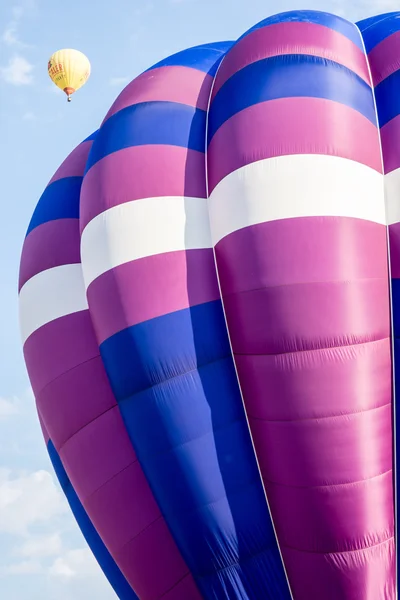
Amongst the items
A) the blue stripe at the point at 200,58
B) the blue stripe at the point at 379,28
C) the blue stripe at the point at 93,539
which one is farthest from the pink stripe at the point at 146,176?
the blue stripe at the point at 93,539

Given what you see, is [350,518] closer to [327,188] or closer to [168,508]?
[168,508]

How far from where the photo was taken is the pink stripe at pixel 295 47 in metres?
8.25

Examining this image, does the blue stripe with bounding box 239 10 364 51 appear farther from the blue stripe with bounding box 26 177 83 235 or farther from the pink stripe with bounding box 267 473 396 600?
the pink stripe with bounding box 267 473 396 600

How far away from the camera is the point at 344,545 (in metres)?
7.27

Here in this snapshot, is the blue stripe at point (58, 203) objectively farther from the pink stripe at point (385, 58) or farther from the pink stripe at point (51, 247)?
the pink stripe at point (385, 58)

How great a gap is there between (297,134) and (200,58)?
78.1 inches

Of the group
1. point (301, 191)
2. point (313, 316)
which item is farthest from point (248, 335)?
point (301, 191)

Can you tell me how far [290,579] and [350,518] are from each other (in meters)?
0.71

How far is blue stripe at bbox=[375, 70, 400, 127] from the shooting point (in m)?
7.98

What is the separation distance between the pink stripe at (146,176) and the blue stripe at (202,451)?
1.13 m

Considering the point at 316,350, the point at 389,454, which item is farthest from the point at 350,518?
the point at 316,350

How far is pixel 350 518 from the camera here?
726 cm

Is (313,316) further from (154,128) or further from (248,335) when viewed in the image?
(154,128)

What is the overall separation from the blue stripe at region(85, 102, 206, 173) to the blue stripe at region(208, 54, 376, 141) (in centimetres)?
19
